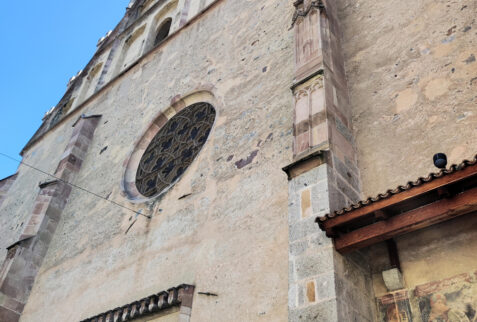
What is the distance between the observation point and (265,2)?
9.45 meters

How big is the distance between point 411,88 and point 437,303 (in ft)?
8.90

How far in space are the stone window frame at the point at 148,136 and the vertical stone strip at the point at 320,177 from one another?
99.4 inches

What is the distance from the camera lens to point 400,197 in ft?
13.1

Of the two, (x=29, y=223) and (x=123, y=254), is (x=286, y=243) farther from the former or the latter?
(x=29, y=223)

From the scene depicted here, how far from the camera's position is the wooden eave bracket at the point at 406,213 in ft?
12.3

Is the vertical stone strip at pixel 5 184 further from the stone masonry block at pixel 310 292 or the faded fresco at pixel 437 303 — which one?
the faded fresco at pixel 437 303

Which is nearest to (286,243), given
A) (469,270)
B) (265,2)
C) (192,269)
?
(192,269)

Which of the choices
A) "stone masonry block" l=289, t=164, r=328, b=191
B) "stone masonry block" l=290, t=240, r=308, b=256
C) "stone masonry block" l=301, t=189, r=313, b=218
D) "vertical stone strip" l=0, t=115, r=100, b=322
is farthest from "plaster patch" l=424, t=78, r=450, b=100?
"vertical stone strip" l=0, t=115, r=100, b=322

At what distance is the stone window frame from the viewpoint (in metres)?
8.91

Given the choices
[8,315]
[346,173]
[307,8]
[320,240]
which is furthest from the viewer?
[8,315]

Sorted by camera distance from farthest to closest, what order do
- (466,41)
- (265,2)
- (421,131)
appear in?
(265,2) < (466,41) < (421,131)

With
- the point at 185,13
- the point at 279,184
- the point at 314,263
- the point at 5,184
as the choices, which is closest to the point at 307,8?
the point at 279,184

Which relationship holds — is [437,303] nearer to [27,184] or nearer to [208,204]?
[208,204]

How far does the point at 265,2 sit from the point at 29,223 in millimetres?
→ 6565
